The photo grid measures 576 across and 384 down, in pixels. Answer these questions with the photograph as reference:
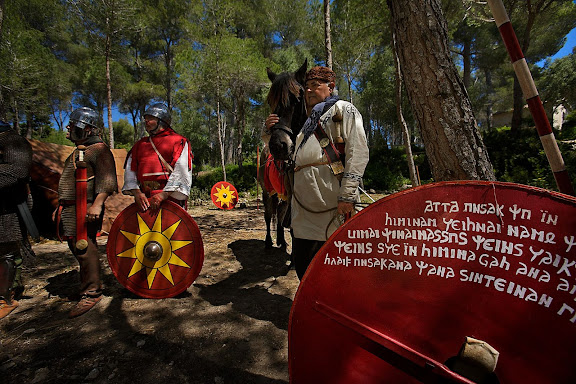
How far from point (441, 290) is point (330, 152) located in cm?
109

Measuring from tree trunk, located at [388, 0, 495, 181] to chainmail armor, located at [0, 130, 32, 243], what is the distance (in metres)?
3.58

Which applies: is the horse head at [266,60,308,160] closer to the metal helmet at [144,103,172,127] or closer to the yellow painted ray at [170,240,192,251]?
the metal helmet at [144,103,172,127]

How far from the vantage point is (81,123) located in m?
2.73

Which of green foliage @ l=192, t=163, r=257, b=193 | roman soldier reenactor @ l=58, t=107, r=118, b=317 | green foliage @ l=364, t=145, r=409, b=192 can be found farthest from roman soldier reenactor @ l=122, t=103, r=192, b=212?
green foliage @ l=192, t=163, r=257, b=193

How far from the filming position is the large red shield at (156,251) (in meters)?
2.52

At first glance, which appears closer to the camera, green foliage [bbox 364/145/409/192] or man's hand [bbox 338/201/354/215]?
man's hand [bbox 338/201/354/215]

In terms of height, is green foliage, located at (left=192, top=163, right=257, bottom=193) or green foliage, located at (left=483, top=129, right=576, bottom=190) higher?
green foliage, located at (left=192, top=163, right=257, bottom=193)

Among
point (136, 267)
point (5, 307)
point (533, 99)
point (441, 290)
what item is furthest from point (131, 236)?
point (533, 99)

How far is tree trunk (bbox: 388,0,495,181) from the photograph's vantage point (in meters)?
1.46

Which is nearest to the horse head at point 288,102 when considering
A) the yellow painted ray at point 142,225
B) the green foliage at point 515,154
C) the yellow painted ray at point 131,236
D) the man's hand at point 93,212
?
the yellow painted ray at point 142,225

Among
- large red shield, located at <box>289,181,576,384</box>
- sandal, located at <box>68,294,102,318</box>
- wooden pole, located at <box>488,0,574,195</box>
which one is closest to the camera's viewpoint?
large red shield, located at <box>289,181,576,384</box>

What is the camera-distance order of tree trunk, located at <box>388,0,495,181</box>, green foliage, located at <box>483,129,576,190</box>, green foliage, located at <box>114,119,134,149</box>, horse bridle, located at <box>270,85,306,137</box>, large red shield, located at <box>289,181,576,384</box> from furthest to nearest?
green foliage, located at <box>114,119,134,149</box>, green foliage, located at <box>483,129,576,190</box>, horse bridle, located at <box>270,85,306,137</box>, tree trunk, located at <box>388,0,495,181</box>, large red shield, located at <box>289,181,576,384</box>

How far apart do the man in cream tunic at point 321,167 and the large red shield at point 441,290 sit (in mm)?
680

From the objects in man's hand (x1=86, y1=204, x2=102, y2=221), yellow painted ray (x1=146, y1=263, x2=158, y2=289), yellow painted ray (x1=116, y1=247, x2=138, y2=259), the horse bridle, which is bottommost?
yellow painted ray (x1=146, y1=263, x2=158, y2=289)
